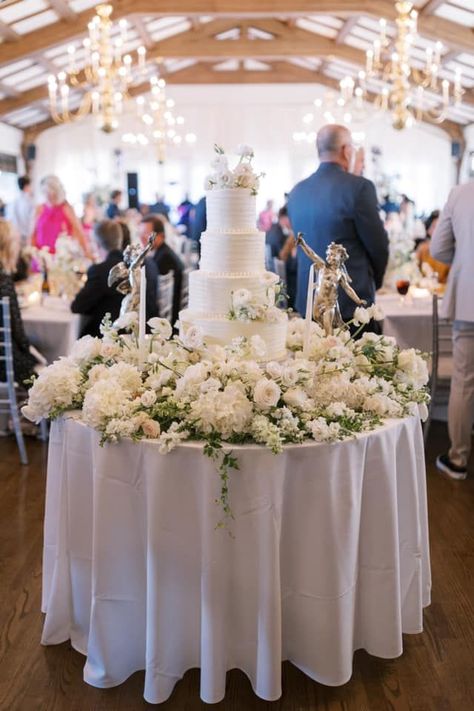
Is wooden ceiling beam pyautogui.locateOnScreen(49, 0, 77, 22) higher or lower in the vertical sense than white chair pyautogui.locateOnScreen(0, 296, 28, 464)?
higher

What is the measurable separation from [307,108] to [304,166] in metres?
1.32

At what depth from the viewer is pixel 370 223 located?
12.1ft

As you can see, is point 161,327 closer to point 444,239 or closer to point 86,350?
point 86,350

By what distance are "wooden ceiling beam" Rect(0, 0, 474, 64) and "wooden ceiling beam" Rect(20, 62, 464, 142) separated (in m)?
7.27

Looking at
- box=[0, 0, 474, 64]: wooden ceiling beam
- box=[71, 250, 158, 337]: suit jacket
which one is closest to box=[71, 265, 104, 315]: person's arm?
box=[71, 250, 158, 337]: suit jacket

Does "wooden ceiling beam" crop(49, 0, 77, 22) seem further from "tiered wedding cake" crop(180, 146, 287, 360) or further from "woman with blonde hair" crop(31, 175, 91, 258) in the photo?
"tiered wedding cake" crop(180, 146, 287, 360)

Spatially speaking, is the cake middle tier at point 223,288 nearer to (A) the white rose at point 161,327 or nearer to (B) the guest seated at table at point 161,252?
(A) the white rose at point 161,327

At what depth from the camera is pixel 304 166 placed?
60.5 ft

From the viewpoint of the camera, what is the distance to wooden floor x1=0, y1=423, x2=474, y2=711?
2.26 metres

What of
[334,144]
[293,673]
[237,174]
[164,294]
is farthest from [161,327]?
[164,294]

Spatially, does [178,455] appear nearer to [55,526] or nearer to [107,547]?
[107,547]

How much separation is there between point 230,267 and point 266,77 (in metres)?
16.5

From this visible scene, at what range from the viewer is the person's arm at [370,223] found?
3.66m

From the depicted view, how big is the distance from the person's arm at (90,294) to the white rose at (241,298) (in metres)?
2.41
